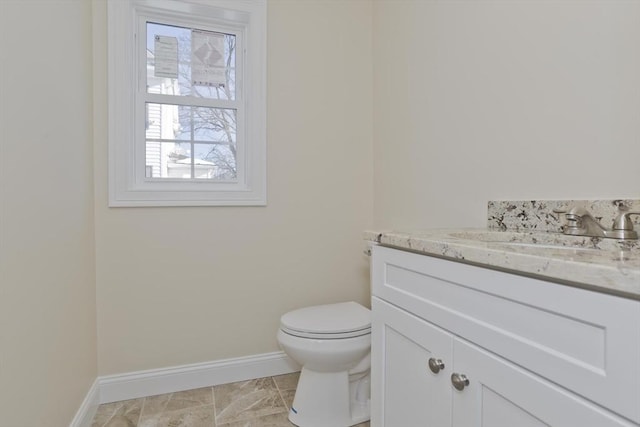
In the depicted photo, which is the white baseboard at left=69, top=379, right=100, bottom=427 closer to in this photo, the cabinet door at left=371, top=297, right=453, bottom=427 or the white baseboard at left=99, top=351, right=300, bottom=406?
→ the white baseboard at left=99, top=351, right=300, bottom=406

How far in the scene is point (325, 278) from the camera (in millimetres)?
2090

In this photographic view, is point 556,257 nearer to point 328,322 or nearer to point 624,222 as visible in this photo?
point 624,222

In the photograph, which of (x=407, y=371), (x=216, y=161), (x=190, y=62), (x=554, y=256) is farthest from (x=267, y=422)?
(x=190, y=62)

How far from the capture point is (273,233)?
6.49 ft

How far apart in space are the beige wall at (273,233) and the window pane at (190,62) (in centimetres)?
24

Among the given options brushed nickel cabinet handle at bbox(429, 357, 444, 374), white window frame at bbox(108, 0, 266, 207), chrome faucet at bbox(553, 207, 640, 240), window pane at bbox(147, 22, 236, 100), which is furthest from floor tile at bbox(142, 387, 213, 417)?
chrome faucet at bbox(553, 207, 640, 240)

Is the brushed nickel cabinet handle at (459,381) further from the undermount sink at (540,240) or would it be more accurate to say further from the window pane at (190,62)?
the window pane at (190,62)

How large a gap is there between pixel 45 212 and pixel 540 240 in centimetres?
154

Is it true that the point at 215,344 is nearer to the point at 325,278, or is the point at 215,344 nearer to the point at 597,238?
the point at 325,278

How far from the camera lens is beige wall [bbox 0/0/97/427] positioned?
0.94 metres

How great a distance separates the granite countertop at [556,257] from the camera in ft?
1.65

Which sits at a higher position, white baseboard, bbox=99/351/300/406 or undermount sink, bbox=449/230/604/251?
undermount sink, bbox=449/230/604/251

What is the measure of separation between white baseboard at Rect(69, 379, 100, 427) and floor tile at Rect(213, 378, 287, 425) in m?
0.52

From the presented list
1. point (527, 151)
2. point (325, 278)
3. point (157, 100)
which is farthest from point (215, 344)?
point (527, 151)
